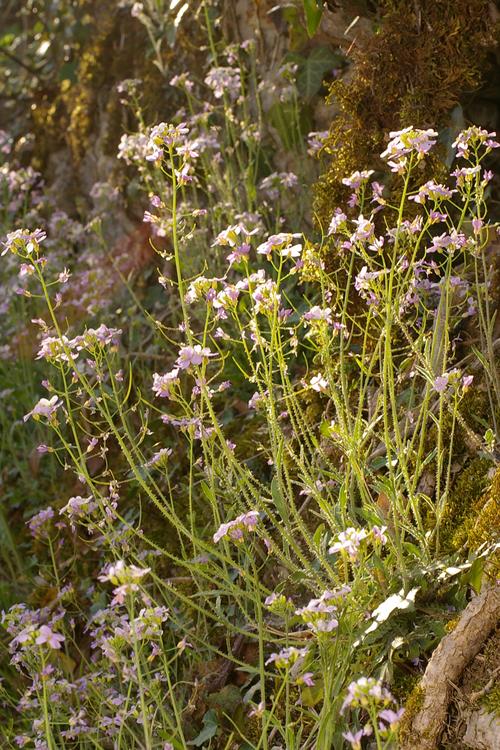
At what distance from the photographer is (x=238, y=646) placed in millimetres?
2637

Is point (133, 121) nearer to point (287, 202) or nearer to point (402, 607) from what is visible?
point (287, 202)

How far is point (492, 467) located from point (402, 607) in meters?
0.62

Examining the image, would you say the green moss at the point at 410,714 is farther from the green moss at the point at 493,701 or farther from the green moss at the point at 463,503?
the green moss at the point at 463,503

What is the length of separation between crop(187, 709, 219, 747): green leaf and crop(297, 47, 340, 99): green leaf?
264 cm

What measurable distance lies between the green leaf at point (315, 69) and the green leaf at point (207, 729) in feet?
8.66

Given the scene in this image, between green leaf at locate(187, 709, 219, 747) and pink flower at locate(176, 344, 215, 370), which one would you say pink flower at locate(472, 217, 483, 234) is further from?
green leaf at locate(187, 709, 219, 747)

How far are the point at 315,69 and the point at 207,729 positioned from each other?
2743 millimetres

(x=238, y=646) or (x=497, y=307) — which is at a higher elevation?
(x=497, y=307)

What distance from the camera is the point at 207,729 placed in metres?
2.40

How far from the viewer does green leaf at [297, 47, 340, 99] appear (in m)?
4.00

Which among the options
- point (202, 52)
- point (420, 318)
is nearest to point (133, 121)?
point (202, 52)

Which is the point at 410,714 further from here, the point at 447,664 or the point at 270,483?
the point at 270,483

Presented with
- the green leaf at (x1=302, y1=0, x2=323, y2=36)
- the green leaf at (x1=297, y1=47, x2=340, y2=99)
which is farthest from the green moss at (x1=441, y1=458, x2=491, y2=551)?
the green leaf at (x1=297, y1=47, x2=340, y2=99)

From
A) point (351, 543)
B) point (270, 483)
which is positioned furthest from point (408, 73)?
point (351, 543)
